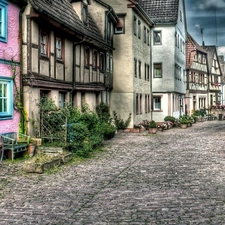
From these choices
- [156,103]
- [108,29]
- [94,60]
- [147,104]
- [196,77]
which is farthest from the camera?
[196,77]

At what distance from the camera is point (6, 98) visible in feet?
47.4

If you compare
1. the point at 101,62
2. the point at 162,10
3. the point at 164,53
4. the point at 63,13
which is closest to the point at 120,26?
the point at 101,62

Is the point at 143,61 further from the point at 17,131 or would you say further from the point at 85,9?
the point at 17,131

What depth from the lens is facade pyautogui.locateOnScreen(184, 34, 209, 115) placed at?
1784 inches

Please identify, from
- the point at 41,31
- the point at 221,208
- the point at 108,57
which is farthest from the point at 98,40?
the point at 221,208

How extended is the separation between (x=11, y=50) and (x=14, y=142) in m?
3.34

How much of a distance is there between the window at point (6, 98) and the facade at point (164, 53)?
21.6 metres

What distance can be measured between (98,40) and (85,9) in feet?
6.30

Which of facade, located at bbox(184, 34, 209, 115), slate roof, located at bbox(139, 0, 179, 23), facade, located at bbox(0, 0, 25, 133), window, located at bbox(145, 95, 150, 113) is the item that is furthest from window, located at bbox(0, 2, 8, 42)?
facade, located at bbox(184, 34, 209, 115)

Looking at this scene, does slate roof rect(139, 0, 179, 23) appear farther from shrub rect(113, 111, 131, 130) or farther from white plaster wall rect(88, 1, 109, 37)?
shrub rect(113, 111, 131, 130)

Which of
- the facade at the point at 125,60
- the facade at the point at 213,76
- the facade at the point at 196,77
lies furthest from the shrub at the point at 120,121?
the facade at the point at 213,76

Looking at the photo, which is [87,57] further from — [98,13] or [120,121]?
[120,121]

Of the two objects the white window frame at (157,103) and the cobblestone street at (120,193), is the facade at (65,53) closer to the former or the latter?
the cobblestone street at (120,193)

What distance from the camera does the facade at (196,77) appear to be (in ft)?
149
